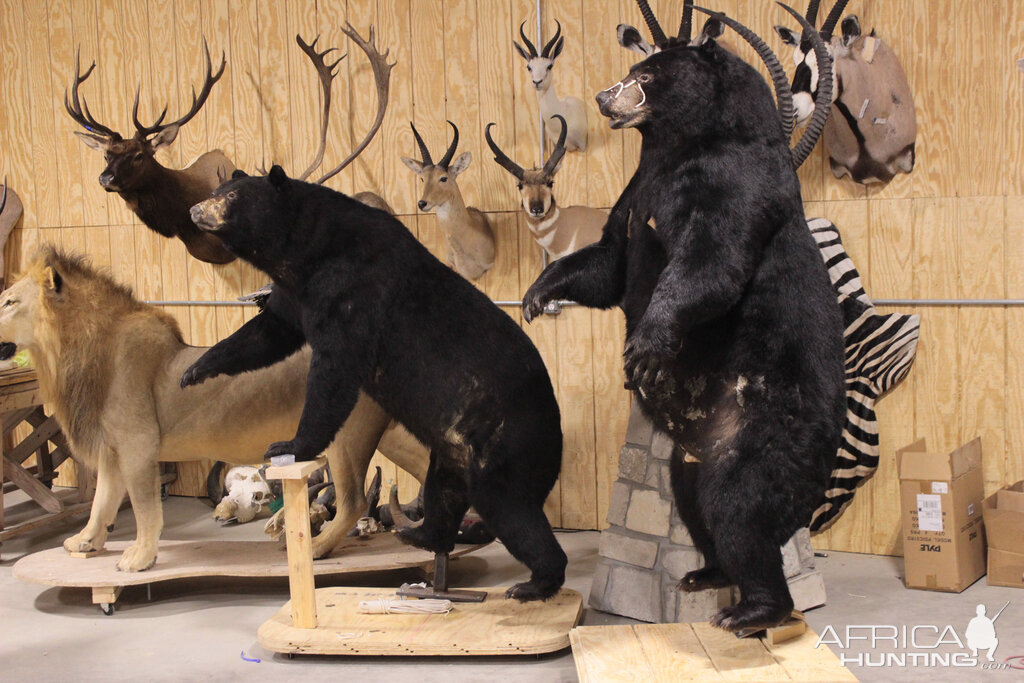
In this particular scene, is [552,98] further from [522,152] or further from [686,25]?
[686,25]

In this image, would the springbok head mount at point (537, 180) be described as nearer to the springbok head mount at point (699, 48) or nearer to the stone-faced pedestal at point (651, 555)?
the springbok head mount at point (699, 48)

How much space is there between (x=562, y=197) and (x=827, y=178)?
117 centimetres

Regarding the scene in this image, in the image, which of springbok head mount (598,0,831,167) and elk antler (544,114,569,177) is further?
elk antler (544,114,569,177)


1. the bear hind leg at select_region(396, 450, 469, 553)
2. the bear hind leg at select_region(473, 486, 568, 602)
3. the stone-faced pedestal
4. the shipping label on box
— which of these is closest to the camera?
the bear hind leg at select_region(473, 486, 568, 602)

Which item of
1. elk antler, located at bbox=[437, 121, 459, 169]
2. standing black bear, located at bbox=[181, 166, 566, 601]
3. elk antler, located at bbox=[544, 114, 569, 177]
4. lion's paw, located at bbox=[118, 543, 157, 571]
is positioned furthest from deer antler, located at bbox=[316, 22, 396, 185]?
lion's paw, located at bbox=[118, 543, 157, 571]

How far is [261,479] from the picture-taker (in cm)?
520

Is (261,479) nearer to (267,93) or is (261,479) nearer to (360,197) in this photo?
(360,197)

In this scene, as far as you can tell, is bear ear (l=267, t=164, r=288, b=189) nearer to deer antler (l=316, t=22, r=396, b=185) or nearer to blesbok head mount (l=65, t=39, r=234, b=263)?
deer antler (l=316, t=22, r=396, b=185)

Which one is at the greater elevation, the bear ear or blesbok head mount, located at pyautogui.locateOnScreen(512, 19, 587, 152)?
blesbok head mount, located at pyautogui.locateOnScreen(512, 19, 587, 152)

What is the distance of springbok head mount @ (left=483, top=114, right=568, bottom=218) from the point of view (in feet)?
14.1

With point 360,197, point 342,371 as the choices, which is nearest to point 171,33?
point 360,197

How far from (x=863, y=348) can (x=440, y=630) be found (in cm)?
206

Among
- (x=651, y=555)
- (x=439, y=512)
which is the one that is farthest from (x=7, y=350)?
(x=651, y=555)

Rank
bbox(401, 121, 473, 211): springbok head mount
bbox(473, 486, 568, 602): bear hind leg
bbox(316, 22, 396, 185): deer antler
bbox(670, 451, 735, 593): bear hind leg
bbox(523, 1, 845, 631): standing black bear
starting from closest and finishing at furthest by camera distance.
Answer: bbox(523, 1, 845, 631): standing black bear
bbox(670, 451, 735, 593): bear hind leg
bbox(473, 486, 568, 602): bear hind leg
bbox(401, 121, 473, 211): springbok head mount
bbox(316, 22, 396, 185): deer antler
